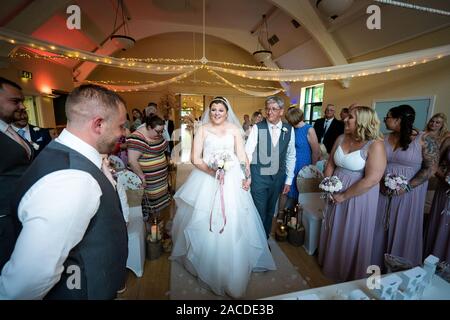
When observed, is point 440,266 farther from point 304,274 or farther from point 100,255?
point 100,255

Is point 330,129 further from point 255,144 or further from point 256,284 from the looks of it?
point 256,284

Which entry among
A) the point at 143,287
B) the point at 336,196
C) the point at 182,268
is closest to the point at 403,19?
the point at 336,196

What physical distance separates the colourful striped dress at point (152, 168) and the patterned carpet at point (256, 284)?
0.90 m

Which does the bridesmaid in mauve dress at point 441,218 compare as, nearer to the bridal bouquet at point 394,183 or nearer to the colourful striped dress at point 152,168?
the bridal bouquet at point 394,183

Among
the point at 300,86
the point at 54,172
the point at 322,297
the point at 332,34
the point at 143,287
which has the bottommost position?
the point at 143,287

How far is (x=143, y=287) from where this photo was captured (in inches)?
92.2

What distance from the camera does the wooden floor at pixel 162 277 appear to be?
7.41ft

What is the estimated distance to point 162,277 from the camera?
249 cm

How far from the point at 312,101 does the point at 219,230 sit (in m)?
9.72

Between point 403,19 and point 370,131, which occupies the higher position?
point 403,19

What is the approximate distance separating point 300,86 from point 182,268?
10.5 m

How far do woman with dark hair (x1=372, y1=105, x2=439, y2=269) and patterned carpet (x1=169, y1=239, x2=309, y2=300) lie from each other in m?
1.11

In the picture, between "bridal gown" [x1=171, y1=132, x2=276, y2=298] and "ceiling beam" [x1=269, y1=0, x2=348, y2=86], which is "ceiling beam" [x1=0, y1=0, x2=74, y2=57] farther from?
"ceiling beam" [x1=269, y1=0, x2=348, y2=86]

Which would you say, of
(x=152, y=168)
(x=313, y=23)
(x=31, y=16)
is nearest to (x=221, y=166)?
(x=152, y=168)
